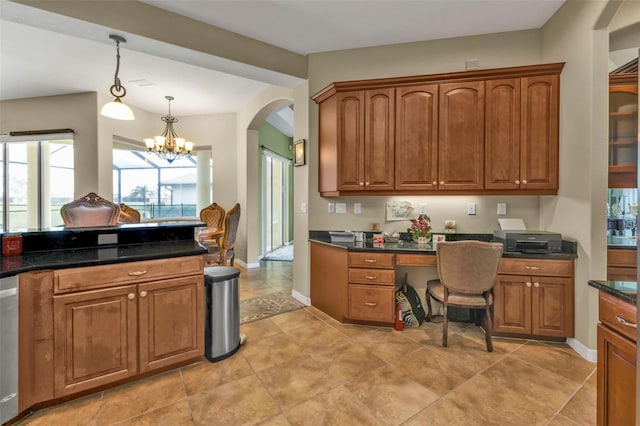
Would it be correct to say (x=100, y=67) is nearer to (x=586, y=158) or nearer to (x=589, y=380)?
(x=586, y=158)

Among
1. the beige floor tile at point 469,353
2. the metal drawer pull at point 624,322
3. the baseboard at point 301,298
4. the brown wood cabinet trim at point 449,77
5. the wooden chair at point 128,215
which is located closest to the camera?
the metal drawer pull at point 624,322

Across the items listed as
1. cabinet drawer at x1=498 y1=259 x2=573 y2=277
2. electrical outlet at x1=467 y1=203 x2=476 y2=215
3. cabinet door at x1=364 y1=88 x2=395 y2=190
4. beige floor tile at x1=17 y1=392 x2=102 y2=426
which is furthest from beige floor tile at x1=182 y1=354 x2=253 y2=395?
electrical outlet at x1=467 y1=203 x2=476 y2=215

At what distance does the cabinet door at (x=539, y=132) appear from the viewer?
2660 millimetres

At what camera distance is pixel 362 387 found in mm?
1961

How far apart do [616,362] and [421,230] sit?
1971 mm

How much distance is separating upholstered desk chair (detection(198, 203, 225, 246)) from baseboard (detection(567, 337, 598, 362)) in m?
4.21

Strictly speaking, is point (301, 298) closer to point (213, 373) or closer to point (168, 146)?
point (213, 373)

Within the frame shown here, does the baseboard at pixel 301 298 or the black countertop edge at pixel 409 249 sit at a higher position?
the black countertop edge at pixel 409 249

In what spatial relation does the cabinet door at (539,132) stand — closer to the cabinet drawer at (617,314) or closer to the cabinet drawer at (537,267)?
the cabinet drawer at (537,267)

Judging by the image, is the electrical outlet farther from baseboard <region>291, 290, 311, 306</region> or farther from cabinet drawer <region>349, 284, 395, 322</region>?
baseboard <region>291, 290, 311, 306</region>

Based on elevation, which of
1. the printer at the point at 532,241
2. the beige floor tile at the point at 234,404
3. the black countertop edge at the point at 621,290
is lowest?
the beige floor tile at the point at 234,404

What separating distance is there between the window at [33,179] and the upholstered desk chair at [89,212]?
2.85m

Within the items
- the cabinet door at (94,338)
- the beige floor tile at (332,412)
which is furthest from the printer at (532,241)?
the cabinet door at (94,338)

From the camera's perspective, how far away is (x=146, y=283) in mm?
1975
